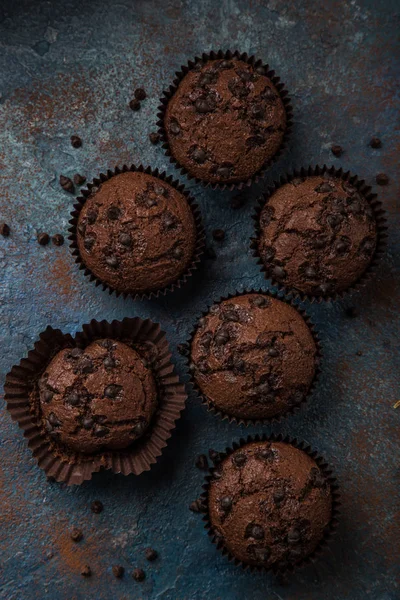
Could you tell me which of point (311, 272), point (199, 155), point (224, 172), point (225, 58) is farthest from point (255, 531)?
point (225, 58)

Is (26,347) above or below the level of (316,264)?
below

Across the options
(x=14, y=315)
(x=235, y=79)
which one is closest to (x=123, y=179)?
(x=235, y=79)

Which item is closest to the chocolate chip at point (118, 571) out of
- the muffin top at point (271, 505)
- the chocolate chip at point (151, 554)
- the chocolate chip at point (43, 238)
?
the chocolate chip at point (151, 554)

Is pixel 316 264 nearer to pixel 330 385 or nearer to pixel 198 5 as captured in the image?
pixel 330 385

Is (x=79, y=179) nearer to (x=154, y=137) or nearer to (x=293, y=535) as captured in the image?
(x=154, y=137)

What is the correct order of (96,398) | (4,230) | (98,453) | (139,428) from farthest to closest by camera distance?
1. (4,230)
2. (98,453)
3. (139,428)
4. (96,398)

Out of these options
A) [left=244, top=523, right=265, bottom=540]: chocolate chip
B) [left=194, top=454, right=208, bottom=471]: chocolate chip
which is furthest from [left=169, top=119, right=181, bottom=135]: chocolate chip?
[left=244, top=523, right=265, bottom=540]: chocolate chip
